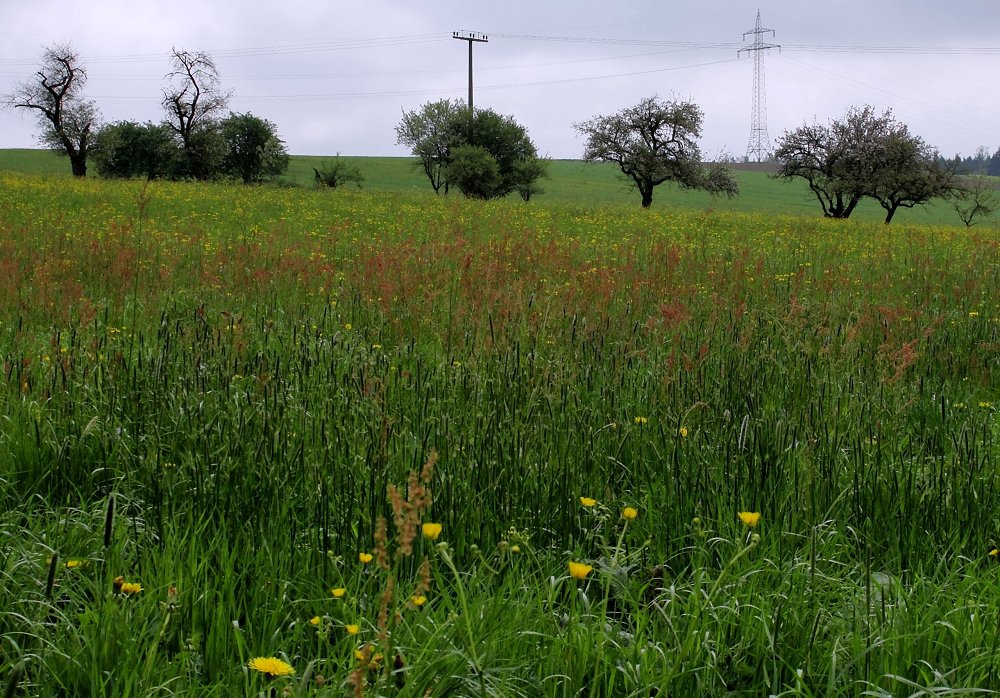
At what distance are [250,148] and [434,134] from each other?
35.8 ft

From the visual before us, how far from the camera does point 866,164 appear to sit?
1591 inches

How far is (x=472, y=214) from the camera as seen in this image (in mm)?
16703

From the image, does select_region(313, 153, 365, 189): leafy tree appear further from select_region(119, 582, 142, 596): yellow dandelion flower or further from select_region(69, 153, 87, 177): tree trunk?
select_region(119, 582, 142, 596): yellow dandelion flower

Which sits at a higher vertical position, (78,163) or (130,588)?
(78,163)

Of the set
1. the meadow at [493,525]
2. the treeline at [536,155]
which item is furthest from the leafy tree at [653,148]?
the meadow at [493,525]

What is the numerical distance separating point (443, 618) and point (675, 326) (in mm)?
2867

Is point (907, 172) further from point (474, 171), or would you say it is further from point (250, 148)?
point (250, 148)

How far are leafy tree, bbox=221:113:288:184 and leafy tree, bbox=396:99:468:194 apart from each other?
8.51 metres

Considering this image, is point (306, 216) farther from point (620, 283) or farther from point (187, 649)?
point (187, 649)

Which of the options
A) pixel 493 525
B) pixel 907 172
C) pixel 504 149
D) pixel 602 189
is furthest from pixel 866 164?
pixel 493 525

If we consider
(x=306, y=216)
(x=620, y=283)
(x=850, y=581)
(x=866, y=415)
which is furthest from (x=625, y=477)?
(x=306, y=216)

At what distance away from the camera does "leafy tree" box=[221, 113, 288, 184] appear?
45.3 meters

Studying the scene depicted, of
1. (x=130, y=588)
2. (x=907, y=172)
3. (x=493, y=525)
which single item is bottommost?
(x=493, y=525)

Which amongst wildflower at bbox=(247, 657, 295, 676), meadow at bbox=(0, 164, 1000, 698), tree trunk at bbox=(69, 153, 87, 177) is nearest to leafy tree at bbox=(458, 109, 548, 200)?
tree trunk at bbox=(69, 153, 87, 177)
